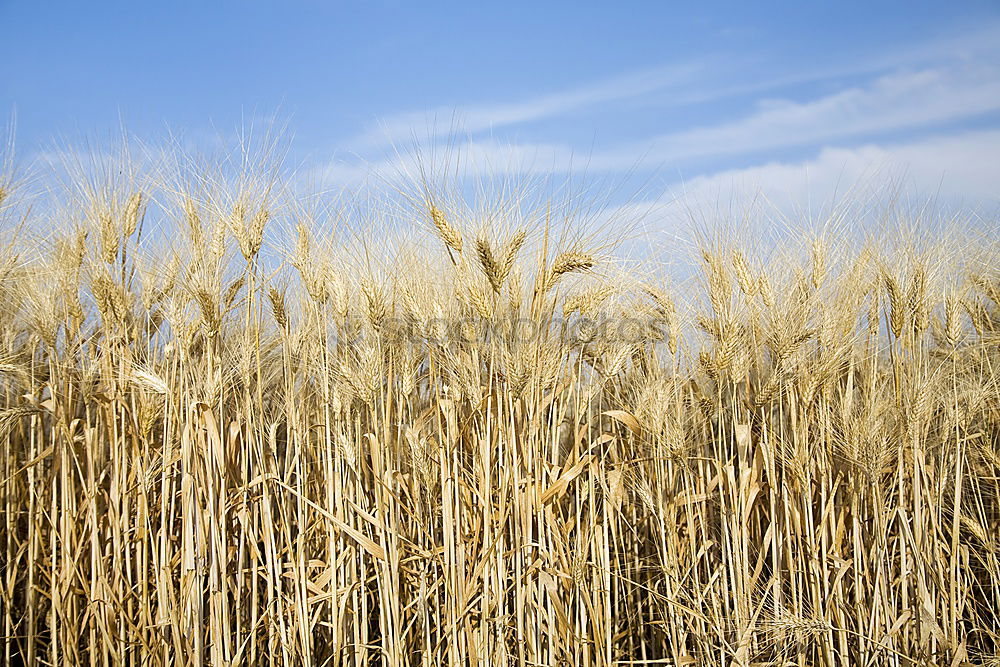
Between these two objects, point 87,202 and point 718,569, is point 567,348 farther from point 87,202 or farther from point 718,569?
point 87,202

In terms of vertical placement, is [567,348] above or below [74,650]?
above

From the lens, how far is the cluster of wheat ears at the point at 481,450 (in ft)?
7.91

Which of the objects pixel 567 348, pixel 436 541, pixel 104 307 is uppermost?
pixel 104 307

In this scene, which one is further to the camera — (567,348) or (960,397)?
(960,397)

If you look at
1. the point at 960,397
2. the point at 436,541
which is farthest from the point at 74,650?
the point at 960,397

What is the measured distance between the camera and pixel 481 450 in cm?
246

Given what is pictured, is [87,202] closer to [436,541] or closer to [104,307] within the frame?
[104,307]

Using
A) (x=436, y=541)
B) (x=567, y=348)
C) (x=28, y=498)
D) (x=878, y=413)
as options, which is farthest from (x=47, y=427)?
(x=878, y=413)

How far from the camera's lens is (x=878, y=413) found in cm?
249

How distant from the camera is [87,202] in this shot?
2.76m

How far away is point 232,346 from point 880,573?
2.14 m

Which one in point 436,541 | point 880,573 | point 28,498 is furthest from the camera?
point 28,498

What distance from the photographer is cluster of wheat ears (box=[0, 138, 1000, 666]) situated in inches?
95.0

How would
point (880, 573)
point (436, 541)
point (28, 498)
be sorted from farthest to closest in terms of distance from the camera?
1. point (28, 498)
2. point (436, 541)
3. point (880, 573)
